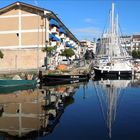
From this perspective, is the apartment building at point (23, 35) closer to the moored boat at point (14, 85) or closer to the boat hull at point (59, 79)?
the boat hull at point (59, 79)

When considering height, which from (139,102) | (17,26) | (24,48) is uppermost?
(17,26)

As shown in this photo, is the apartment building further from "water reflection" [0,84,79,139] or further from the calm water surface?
the calm water surface

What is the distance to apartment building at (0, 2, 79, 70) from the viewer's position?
6519 cm

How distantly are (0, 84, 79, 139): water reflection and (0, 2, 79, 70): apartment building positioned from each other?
3596 centimetres

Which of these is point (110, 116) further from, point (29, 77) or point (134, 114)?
point (29, 77)

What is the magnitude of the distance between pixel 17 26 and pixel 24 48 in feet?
15.8

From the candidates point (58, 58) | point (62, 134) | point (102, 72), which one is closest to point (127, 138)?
point (62, 134)

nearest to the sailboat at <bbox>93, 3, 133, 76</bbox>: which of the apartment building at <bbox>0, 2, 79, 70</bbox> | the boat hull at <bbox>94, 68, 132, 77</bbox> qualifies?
the boat hull at <bbox>94, 68, 132, 77</bbox>

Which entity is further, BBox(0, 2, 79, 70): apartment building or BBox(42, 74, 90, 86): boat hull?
BBox(0, 2, 79, 70): apartment building

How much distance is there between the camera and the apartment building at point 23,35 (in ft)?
214

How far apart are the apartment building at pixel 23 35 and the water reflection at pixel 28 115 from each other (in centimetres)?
3596

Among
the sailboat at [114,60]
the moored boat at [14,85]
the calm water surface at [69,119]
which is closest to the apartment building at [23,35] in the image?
the sailboat at [114,60]

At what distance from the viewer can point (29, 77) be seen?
1572 inches

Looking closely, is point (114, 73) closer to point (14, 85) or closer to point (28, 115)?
point (14, 85)
